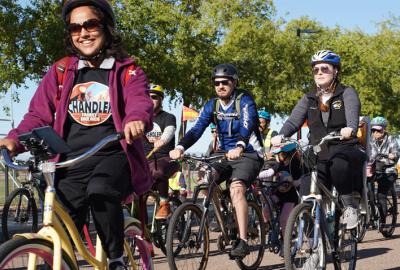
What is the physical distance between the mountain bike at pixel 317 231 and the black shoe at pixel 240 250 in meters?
0.91

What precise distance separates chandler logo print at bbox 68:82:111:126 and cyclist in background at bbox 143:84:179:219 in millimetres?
4122

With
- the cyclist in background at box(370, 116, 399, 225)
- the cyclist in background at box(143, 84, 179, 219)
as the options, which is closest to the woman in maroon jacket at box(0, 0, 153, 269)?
the cyclist in background at box(143, 84, 179, 219)

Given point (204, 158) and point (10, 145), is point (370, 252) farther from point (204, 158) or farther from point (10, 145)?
point (10, 145)

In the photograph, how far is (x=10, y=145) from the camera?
3750 millimetres

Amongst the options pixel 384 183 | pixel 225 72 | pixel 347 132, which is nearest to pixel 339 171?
pixel 347 132

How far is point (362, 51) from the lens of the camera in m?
43.2

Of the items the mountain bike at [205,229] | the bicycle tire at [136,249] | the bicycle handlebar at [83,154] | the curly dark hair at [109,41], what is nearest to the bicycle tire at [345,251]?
the mountain bike at [205,229]

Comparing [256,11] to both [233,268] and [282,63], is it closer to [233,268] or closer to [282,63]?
[282,63]

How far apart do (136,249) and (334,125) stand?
2.68m

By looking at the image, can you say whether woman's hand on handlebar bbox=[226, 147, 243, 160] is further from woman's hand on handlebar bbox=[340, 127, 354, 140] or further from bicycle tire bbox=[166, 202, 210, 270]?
woman's hand on handlebar bbox=[340, 127, 354, 140]

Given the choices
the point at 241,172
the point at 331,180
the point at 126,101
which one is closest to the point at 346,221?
the point at 331,180

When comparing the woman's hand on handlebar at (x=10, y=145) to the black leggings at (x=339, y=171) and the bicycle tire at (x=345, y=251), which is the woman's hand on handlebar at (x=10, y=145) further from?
the bicycle tire at (x=345, y=251)

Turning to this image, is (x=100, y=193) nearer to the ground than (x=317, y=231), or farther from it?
farther from it

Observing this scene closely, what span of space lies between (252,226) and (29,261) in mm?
4407
